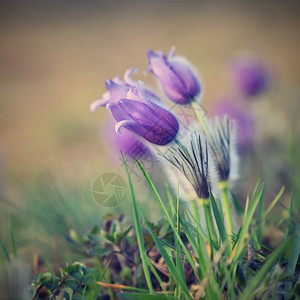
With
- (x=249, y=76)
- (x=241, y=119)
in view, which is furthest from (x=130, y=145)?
(x=249, y=76)

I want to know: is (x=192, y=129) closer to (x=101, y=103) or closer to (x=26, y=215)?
(x=101, y=103)

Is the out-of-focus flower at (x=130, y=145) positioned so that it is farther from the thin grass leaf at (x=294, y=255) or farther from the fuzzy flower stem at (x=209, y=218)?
the thin grass leaf at (x=294, y=255)

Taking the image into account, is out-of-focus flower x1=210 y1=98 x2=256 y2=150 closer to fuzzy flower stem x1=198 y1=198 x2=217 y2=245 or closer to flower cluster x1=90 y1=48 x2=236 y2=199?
flower cluster x1=90 y1=48 x2=236 y2=199

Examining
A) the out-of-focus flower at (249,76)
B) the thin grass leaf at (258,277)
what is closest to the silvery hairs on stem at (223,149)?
the thin grass leaf at (258,277)

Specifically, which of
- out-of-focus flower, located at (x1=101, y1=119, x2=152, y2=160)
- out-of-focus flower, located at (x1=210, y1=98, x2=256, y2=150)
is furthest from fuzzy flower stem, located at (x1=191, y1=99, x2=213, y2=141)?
out-of-focus flower, located at (x1=210, y1=98, x2=256, y2=150)

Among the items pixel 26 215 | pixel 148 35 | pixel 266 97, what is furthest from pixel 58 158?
pixel 148 35

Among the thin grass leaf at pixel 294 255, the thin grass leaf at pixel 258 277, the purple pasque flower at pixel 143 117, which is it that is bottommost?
the thin grass leaf at pixel 294 255

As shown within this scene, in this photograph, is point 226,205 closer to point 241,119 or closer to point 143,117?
point 143,117

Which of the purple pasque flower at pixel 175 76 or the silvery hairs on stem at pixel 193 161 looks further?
the purple pasque flower at pixel 175 76
